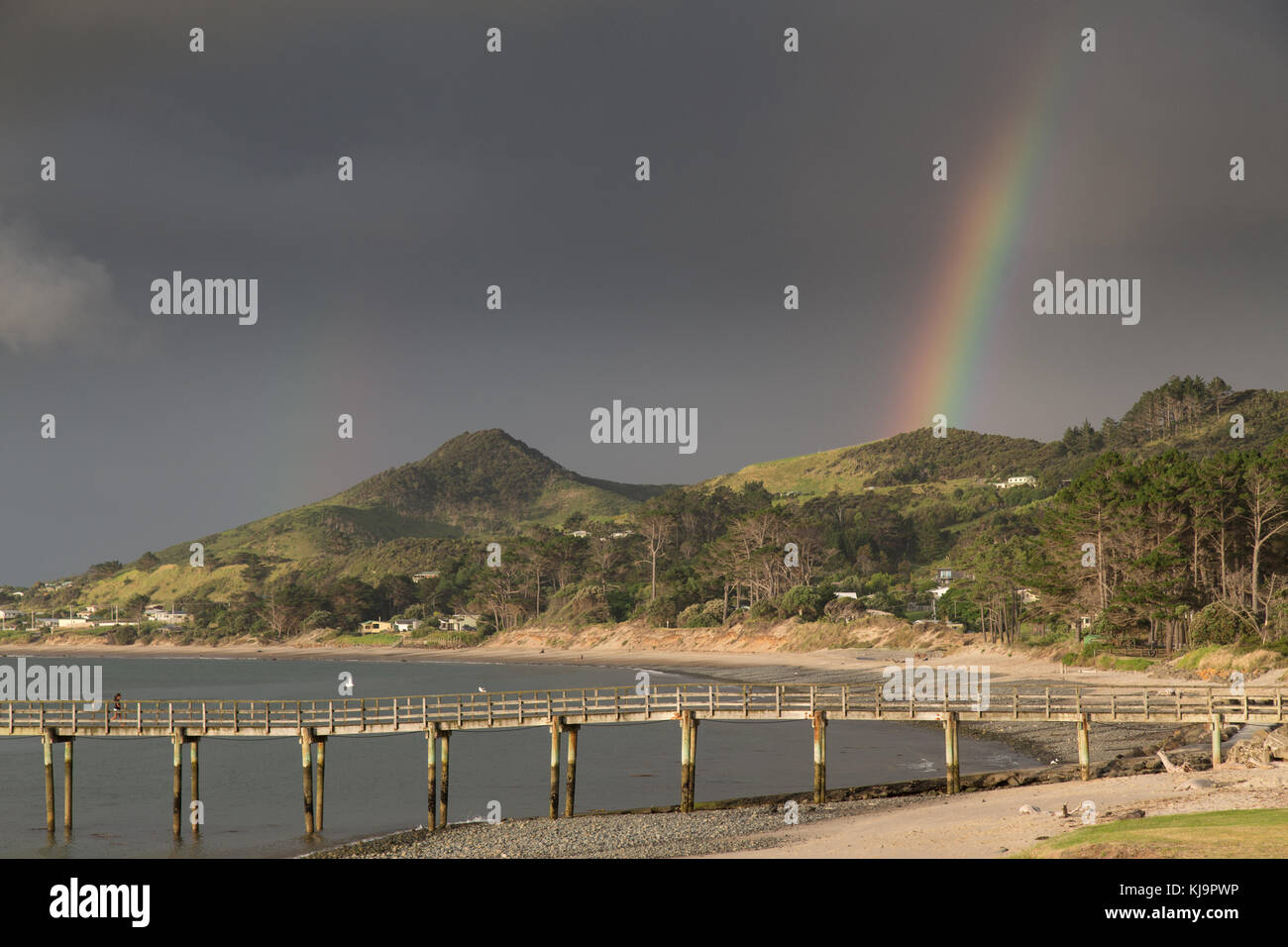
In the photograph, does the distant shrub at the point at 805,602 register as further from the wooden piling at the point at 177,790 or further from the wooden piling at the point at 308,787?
the wooden piling at the point at 177,790

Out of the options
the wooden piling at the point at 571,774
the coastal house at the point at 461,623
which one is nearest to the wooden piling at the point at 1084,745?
the wooden piling at the point at 571,774

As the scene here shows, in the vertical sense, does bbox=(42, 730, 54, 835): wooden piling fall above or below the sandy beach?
below

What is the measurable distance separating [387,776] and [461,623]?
13524 cm

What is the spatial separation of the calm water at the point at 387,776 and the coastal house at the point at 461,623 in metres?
106

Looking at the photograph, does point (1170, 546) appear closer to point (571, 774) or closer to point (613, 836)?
point (571, 774)

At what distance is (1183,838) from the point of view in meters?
20.4

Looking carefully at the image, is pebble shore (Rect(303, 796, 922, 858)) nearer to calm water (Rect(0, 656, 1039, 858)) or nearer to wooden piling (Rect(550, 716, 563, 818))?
wooden piling (Rect(550, 716, 563, 818))

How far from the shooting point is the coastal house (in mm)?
184413

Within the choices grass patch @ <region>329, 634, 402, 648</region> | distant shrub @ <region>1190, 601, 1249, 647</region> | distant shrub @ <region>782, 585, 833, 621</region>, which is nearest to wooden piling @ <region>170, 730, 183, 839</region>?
distant shrub @ <region>1190, 601, 1249, 647</region>

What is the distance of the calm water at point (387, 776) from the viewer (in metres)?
39.0

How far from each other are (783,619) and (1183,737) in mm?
88931

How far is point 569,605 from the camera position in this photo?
169 metres

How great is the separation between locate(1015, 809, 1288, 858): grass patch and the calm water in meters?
20.3

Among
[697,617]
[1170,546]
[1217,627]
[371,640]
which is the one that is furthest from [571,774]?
[371,640]
